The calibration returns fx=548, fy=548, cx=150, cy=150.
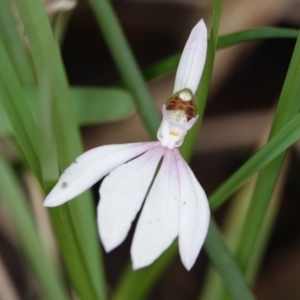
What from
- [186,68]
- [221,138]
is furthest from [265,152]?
[221,138]

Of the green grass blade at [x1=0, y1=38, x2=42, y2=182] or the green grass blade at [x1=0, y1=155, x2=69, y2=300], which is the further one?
the green grass blade at [x1=0, y1=155, x2=69, y2=300]

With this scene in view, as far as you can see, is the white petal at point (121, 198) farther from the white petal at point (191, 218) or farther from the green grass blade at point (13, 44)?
the green grass blade at point (13, 44)

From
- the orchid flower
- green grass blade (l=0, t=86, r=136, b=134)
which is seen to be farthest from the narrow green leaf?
the orchid flower

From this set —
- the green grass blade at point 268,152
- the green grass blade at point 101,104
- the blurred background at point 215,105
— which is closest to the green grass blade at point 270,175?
the green grass blade at point 268,152


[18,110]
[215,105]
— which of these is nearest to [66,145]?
[18,110]

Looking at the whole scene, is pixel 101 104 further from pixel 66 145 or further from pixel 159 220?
pixel 159 220

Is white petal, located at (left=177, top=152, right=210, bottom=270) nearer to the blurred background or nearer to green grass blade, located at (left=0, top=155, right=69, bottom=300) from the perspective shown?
green grass blade, located at (left=0, top=155, right=69, bottom=300)
